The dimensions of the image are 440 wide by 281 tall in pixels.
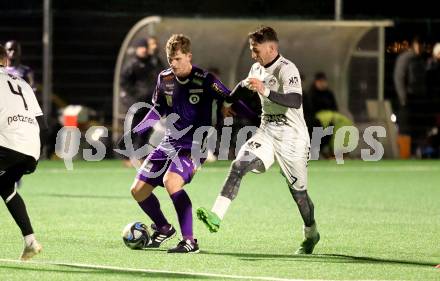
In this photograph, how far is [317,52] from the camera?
75.9 feet

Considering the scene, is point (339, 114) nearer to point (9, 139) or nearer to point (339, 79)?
point (339, 79)

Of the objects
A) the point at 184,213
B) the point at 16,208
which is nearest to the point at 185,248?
the point at 184,213

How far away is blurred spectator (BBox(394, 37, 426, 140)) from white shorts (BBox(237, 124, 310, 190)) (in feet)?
Result: 41.7

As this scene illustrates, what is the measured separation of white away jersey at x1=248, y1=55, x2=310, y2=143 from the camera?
9695mm

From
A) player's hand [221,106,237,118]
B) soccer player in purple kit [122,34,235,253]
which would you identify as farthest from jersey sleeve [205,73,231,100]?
player's hand [221,106,237,118]

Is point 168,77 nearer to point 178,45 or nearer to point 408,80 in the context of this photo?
point 178,45

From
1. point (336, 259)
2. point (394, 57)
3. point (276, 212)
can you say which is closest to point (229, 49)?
point (394, 57)

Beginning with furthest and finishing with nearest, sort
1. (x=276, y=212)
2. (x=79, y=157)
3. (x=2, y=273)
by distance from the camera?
(x=79, y=157)
(x=276, y=212)
(x=2, y=273)

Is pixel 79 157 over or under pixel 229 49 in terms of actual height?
under

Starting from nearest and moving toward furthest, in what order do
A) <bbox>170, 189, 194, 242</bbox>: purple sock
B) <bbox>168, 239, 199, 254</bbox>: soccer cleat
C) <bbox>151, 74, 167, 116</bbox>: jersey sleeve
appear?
<bbox>168, 239, 199, 254</bbox>: soccer cleat
<bbox>170, 189, 194, 242</bbox>: purple sock
<bbox>151, 74, 167, 116</bbox>: jersey sleeve

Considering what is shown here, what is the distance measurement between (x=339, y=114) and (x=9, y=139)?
13.3 meters

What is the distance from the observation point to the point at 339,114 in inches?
862

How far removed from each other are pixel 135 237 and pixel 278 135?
1.43 m

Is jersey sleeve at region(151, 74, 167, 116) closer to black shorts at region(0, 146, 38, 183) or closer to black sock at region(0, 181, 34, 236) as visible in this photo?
black shorts at region(0, 146, 38, 183)
